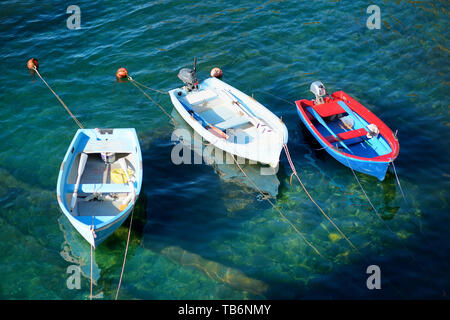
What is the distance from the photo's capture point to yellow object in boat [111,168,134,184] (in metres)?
15.8

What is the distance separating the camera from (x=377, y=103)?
67.2 ft

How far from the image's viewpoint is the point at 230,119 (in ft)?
60.9

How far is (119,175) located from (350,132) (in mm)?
10110

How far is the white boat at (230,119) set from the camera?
16.6m

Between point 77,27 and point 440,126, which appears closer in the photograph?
point 440,126

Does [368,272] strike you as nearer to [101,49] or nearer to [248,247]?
[248,247]

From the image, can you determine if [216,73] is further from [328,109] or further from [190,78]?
[328,109]

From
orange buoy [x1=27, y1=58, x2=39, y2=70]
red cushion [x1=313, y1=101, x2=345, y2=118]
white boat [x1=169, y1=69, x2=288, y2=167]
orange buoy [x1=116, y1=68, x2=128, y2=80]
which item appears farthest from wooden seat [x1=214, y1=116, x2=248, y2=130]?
orange buoy [x1=27, y1=58, x2=39, y2=70]

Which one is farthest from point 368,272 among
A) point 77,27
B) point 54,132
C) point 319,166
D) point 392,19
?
point 77,27

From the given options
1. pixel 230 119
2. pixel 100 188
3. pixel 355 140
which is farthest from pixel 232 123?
pixel 100 188

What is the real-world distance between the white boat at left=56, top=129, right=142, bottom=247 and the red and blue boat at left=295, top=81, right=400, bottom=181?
801cm

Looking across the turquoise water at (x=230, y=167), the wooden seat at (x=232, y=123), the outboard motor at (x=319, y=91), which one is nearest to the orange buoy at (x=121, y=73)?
the turquoise water at (x=230, y=167)

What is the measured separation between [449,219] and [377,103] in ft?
24.6

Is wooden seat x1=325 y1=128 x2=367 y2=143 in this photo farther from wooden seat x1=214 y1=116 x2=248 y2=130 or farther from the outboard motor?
wooden seat x1=214 y1=116 x2=248 y2=130
